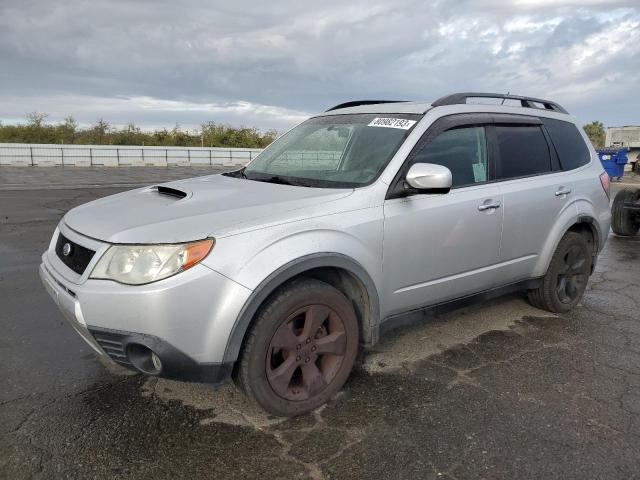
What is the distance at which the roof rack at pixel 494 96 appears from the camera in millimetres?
3662

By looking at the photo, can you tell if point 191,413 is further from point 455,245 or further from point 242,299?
point 455,245

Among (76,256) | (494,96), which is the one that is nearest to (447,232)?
(494,96)

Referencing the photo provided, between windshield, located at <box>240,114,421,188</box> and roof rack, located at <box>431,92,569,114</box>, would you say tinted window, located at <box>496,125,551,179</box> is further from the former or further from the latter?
windshield, located at <box>240,114,421,188</box>

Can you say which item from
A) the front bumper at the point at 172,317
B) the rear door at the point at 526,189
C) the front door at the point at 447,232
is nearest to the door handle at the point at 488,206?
the front door at the point at 447,232

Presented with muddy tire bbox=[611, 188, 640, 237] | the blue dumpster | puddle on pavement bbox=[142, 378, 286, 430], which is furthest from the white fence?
puddle on pavement bbox=[142, 378, 286, 430]

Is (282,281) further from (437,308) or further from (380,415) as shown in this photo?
(437,308)

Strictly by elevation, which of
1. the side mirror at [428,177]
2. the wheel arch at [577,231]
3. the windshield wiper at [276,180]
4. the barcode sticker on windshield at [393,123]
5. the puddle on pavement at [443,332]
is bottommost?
the puddle on pavement at [443,332]

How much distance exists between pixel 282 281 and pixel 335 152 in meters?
1.31

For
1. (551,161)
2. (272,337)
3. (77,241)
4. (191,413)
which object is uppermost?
(551,161)

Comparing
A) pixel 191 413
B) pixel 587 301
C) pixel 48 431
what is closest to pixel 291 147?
pixel 191 413

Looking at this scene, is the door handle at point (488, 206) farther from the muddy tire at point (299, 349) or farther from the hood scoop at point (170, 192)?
the hood scoop at point (170, 192)

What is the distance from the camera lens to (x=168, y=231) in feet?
8.06

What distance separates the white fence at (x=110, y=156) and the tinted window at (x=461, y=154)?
85.2 feet

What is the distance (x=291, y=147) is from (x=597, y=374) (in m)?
2.64
